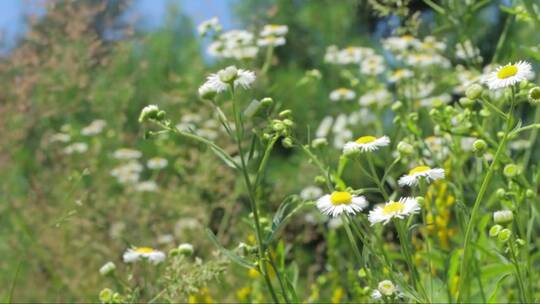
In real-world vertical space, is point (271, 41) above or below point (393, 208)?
below

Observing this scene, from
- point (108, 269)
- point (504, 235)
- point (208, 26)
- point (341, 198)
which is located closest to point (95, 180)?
point (208, 26)

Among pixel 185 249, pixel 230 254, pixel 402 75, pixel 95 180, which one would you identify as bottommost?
pixel 95 180

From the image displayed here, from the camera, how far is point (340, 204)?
1.01 metres

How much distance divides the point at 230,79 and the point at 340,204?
186mm

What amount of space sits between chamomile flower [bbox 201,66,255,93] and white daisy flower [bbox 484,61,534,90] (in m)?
0.27

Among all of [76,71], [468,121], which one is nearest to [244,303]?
[468,121]

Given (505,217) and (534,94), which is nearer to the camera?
(534,94)

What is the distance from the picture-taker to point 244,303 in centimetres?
156

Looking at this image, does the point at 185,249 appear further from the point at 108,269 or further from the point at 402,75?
the point at 402,75

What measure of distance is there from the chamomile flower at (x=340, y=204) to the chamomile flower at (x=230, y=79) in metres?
0.16

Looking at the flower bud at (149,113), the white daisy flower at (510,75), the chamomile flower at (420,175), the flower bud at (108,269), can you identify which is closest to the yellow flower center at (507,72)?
the white daisy flower at (510,75)

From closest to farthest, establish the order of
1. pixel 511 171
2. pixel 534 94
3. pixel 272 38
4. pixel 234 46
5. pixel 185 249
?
pixel 534 94 < pixel 511 171 < pixel 185 249 < pixel 234 46 < pixel 272 38

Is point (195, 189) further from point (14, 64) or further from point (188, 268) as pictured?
point (188, 268)

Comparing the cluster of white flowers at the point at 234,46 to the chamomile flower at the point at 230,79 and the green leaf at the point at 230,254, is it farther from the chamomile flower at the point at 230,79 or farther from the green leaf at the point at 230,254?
the green leaf at the point at 230,254
